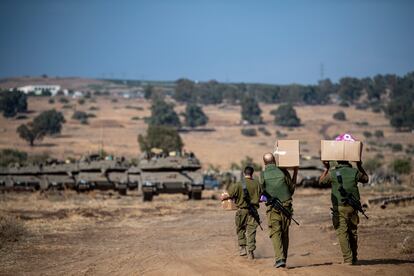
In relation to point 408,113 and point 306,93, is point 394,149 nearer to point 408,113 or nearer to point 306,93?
point 408,113

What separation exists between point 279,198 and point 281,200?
43 millimetres

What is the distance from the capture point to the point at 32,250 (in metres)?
14.2

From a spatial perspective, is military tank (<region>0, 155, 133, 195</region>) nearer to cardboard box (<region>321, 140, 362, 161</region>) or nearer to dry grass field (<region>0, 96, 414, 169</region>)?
cardboard box (<region>321, 140, 362, 161</region>)

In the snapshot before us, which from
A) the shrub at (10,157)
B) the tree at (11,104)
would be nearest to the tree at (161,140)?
the shrub at (10,157)

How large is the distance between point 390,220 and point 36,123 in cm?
6204

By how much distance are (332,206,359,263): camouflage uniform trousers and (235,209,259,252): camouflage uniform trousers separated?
69.8 inches

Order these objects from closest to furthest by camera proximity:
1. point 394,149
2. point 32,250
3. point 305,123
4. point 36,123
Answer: point 32,250
point 394,149
point 36,123
point 305,123

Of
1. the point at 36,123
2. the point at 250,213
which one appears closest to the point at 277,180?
the point at 250,213

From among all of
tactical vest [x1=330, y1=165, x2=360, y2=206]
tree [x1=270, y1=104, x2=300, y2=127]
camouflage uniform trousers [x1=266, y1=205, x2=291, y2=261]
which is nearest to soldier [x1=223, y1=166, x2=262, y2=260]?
camouflage uniform trousers [x1=266, y1=205, x2=291, y2=261]

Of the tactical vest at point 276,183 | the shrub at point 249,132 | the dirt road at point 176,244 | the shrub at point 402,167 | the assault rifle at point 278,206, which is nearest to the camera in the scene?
the assault rifle at point 278,206

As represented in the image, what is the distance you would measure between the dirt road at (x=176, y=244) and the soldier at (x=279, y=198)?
12.2 inches

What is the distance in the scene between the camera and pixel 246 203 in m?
11.7

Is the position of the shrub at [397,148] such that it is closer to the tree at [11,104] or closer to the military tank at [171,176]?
the military tank at [171,176]

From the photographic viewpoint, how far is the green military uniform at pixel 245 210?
11.6 m
